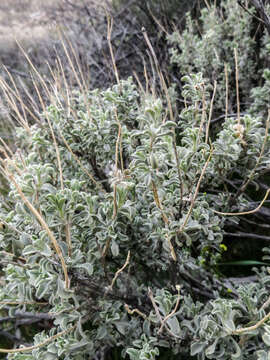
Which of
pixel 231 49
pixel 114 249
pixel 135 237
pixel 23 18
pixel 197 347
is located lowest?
pixel 197 347

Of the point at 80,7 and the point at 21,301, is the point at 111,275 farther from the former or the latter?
the point at 80,7

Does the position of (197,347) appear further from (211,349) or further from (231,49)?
(231,49)

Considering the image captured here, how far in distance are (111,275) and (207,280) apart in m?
0.72

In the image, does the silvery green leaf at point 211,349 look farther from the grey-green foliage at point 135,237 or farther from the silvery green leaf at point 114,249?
the silvery green leaf at point 114,249

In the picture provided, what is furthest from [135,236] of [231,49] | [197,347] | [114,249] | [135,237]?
[231,49]

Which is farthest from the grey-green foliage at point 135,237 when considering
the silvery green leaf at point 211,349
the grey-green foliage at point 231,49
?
the grey-green foliage at point 231,49

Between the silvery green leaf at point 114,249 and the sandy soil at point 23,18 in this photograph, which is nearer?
the silvery green leaf at point 114,249

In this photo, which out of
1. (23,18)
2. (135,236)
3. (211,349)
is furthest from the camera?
(23,18)

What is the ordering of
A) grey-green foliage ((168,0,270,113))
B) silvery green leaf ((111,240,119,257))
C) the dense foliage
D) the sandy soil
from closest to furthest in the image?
the dense foliage
silvery green leaf ((111,240,119,257))
grey-green foliage ((168,0,270,113))
the sandy soil

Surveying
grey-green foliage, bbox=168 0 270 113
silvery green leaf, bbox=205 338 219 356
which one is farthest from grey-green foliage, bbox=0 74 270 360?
grey-green foliage, bbox=168 0 270 113

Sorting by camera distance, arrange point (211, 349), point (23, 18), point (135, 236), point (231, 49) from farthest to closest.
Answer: point (23, 18), point (231, 49), point (135, 236), point (211, 349)

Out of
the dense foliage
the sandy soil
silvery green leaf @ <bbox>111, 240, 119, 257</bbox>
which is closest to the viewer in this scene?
the dense foliage

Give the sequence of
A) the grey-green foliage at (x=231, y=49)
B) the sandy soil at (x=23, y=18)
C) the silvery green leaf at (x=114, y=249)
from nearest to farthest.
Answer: the silvery green leaf at (x=114, y=249)
the grey-green foliage at (x=231, y=49)
the sandy soil at (x=23, y=18)

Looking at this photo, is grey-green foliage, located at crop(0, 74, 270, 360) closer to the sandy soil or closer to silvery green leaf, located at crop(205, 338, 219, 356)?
silvery green leaf, located at crop(205, 338, 219, 356)
